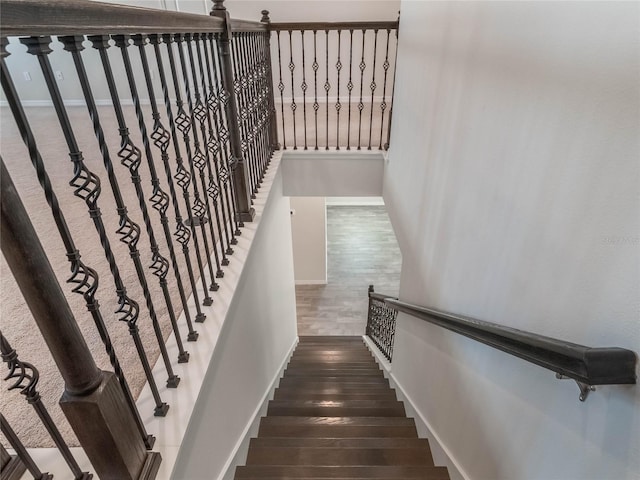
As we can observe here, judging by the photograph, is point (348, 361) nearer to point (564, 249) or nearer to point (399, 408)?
point (399, 408)

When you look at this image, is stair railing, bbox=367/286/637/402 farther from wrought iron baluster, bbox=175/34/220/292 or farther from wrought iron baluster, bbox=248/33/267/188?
wrought iron baluster, bbox=248/33/267/188

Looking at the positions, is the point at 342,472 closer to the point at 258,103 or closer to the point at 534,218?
the point at 534,218

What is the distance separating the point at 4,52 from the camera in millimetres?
588

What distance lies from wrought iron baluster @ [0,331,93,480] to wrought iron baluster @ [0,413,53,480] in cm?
5

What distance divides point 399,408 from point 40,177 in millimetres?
2815

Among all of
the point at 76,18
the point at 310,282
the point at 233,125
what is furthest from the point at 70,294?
the point at 310,282

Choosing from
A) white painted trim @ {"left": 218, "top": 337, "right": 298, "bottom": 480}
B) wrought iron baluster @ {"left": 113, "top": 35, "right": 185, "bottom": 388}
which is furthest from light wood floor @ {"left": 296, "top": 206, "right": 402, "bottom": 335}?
wrought iron baluster @ {"left": 113, "top": 35, "right": 185, "bottom": 388}

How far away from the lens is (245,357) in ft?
7.18

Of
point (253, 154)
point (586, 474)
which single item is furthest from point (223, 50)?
point (586, 474)

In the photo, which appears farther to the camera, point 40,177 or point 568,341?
point 568,341

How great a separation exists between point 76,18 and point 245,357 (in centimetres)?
184

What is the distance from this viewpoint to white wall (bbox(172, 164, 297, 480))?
141 cm

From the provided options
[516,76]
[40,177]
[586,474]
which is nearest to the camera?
[40,177]

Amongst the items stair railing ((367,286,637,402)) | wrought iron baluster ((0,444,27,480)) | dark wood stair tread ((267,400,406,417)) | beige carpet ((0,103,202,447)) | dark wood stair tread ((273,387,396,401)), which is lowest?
dark wood stair tread ((273,387,396,401))
